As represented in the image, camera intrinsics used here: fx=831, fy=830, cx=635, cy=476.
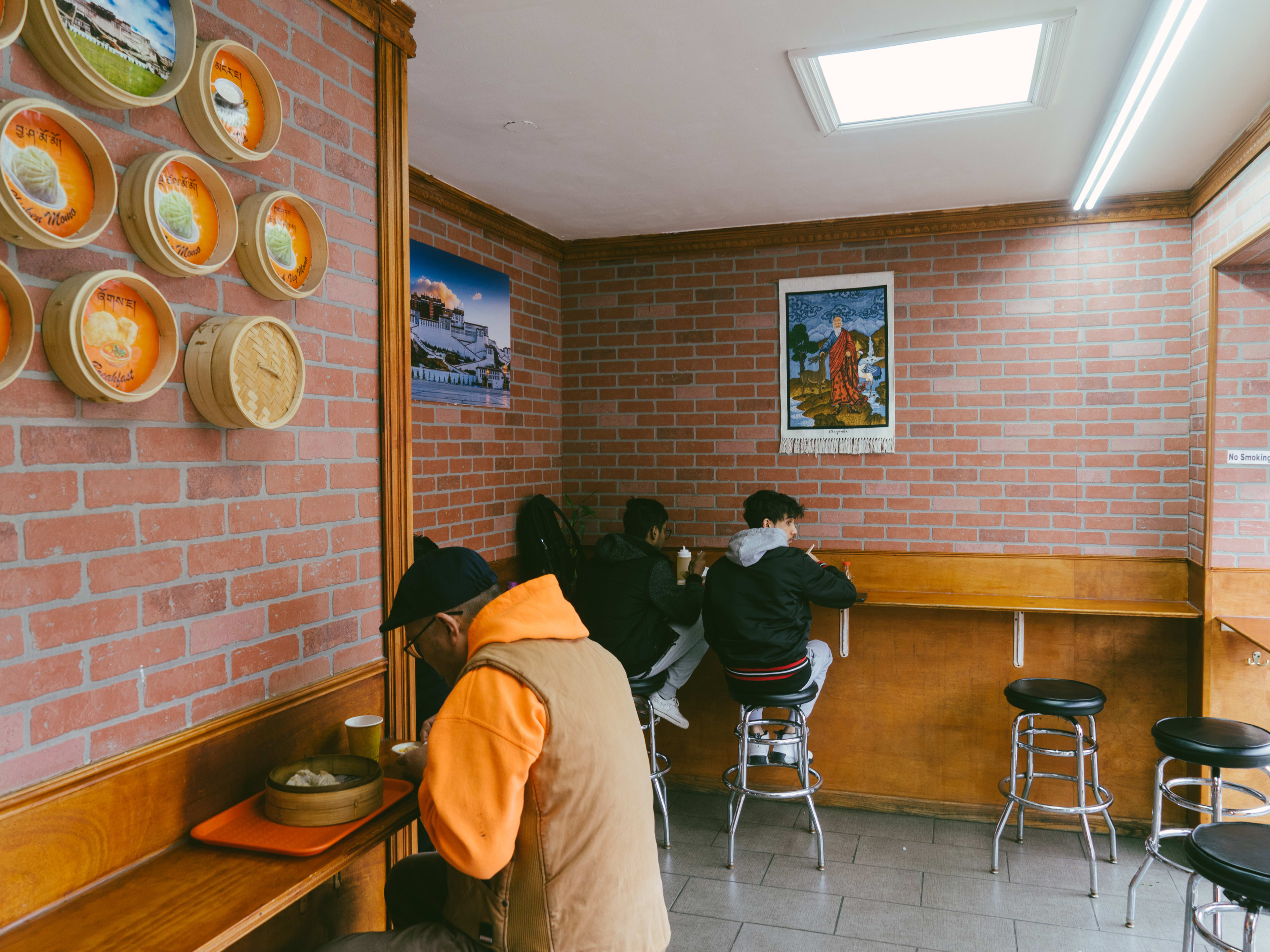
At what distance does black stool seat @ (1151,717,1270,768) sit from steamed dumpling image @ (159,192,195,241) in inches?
123

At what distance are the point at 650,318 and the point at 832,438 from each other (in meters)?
1.15

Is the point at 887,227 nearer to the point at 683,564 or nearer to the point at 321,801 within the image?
the point at 683,564

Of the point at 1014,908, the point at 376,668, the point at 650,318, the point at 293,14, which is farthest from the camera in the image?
the point at 650,318

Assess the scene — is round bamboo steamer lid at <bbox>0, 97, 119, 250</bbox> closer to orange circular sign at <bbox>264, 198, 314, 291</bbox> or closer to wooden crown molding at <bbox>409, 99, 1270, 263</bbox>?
orange circular sign at <bbox>264, 198, 314, 291</bbox>

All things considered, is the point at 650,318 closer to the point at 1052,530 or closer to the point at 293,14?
the point at 1052,530

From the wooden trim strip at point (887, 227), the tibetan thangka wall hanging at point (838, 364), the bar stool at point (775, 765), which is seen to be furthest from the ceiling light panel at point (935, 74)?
the bar stool at point (775, 765)

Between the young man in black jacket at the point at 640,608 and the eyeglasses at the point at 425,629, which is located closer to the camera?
the eyeglasses at the point at 425,629

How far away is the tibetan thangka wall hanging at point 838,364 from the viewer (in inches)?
157

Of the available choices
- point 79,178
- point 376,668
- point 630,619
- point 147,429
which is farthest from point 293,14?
point 630,619

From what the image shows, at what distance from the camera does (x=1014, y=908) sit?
118 inches

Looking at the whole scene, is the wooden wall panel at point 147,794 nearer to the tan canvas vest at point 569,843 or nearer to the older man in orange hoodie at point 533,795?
the older man in orange hoodie at point 533,795

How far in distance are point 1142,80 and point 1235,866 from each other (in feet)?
6.37

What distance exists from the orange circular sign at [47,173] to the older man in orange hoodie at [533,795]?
35.2 inches

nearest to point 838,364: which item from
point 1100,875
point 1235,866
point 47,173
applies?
point 1100,875
